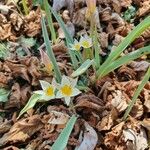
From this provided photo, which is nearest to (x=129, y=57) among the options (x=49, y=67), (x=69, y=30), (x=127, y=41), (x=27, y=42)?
(x=127, y=41)

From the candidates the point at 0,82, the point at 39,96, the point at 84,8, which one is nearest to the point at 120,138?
the point at 39,96

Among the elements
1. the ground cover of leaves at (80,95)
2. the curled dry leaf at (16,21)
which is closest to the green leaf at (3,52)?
the ground cover of leaves at (80,95)

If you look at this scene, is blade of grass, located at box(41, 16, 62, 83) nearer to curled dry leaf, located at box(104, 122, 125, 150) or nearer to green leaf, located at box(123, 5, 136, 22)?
curled dry leaf, located at box(104, 122, 125, 150)

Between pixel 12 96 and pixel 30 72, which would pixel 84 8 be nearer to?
pixel 30 72

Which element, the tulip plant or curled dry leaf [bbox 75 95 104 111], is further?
curled dry leaf [bbox 75 95 104 111]

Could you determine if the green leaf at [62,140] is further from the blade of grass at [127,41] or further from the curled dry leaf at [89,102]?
the blade of grass at [127,41]

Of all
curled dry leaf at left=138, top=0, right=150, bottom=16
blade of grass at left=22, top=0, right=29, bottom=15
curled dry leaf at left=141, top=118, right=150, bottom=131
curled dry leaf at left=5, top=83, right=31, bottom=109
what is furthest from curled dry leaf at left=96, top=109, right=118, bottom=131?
blade of grass at left=22, top=0, right=29, bottom=15

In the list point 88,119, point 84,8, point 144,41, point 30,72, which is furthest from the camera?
point 84,8
